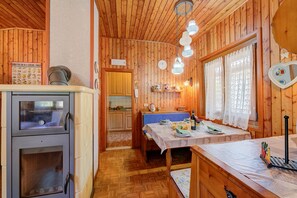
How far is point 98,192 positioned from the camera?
81.6 inches

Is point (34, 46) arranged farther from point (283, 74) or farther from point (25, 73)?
point (283, 74)

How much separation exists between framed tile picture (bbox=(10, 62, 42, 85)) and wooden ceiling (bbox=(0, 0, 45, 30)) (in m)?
0.92

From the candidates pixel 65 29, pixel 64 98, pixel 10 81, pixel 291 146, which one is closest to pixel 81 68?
pixel 65 29

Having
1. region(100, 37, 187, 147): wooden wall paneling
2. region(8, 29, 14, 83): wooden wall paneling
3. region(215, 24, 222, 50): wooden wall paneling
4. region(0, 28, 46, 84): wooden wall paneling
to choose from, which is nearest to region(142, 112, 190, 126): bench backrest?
region(100, 37, 187, 147): wooden wall paneling

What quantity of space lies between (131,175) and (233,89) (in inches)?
97.2

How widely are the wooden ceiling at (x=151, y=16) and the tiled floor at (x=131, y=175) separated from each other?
2.98 metres

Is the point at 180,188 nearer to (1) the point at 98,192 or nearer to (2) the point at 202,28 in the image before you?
(1) the point at 98,192

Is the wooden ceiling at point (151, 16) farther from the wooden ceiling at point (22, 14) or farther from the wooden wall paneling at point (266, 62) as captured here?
the wooden ceiling at point (22, 14)

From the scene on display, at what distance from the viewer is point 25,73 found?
3.60 metres

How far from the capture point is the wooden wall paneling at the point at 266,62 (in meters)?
1.92

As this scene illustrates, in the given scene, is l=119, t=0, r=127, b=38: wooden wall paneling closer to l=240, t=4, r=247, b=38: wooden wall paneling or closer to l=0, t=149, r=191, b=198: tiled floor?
l=240, t=4, r=247, b=38: wooden wall paneling

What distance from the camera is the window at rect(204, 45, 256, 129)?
2299 millimetres

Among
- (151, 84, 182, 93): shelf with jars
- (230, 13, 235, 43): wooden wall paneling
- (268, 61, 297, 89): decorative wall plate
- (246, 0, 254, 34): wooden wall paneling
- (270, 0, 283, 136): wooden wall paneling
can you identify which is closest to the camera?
(268, 61, 297, 89): decorative wall plate

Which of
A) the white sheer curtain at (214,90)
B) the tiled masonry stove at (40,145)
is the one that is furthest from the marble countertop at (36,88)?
the white sheer curtain at (214,90)
